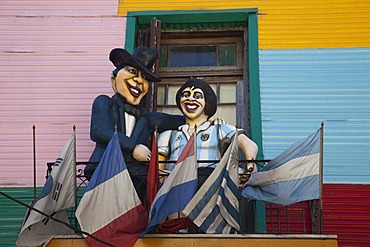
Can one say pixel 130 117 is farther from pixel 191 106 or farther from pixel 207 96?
pixel 207 96

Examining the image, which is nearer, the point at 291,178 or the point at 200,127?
the point at 291,178

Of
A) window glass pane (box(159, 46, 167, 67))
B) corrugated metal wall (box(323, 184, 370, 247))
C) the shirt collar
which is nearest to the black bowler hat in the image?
the shirt collar

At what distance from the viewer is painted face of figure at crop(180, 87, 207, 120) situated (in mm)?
8469

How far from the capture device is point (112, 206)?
743 cm

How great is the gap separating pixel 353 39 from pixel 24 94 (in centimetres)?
420

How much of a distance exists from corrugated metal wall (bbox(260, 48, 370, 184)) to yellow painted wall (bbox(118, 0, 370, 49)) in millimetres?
144

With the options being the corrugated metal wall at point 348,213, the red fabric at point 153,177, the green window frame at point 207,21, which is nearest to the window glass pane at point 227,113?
the green window frame at point 207,21

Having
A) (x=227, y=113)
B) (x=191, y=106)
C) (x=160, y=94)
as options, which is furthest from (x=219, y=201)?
(x=160, y=94)

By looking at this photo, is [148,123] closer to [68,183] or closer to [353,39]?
[68,183]

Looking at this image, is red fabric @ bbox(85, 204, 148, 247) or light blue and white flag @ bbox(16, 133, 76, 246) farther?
light blue and white flag @ bbox(16, 133, 76, 246)

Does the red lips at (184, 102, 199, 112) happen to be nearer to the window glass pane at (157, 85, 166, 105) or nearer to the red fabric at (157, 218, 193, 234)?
the window glass pane at (157, 85, 166, 105)

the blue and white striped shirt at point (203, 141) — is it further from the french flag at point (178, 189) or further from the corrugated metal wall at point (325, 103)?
the corrugated metal wall at point (325, 103)

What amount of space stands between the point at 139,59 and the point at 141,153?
1214 mm

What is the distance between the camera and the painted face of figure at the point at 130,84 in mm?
8586
